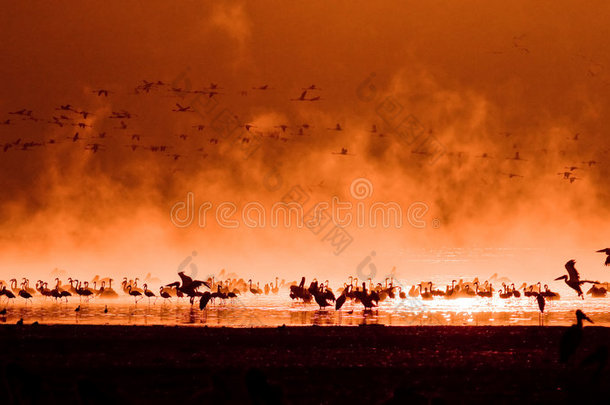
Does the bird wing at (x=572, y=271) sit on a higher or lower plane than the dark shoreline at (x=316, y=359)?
higher

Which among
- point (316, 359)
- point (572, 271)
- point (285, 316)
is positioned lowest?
point (316, 359)

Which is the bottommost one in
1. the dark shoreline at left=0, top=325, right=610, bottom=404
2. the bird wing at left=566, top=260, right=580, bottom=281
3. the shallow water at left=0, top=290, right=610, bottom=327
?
the dark shoreline at left=0, top=325, right=610, bottom=404

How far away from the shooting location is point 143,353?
25.3 meters

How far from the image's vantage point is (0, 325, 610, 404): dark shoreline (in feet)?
56.3

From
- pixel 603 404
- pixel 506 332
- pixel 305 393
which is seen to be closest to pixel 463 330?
pixel 506 332

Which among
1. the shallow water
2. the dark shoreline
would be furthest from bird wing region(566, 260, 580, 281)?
the shallow water

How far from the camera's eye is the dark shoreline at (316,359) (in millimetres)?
17156

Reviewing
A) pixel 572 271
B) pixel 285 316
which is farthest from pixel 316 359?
pixel 285 316

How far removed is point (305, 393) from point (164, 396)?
2.81 m

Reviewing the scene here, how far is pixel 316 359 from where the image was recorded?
939 inches

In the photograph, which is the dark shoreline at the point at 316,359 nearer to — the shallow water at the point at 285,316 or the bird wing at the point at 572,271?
the bird wing at the point at 572,271

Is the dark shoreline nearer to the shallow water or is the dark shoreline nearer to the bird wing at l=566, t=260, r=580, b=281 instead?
the bird wing at l=566, t=260, r=580, b=281

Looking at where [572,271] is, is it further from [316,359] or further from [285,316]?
[285,316]

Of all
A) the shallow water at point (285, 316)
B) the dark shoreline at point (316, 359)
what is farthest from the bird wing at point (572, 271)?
the shallow water at point (285, 316)
